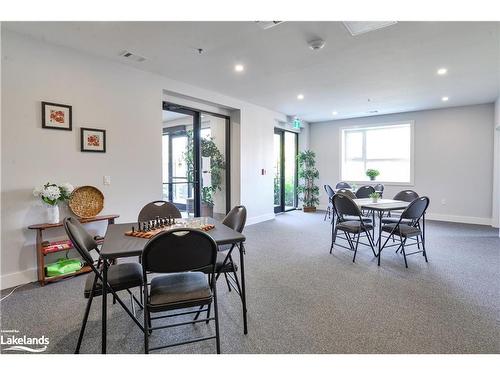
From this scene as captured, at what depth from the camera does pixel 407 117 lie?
710 centimetres

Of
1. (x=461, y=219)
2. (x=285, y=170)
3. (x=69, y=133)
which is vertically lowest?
(x=461, y=219)

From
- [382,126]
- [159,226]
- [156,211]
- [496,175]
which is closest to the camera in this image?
[159,226]

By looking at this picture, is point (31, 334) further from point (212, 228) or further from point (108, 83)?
point (108, 83)

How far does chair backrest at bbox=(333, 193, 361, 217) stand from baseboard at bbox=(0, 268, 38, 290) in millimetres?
3745

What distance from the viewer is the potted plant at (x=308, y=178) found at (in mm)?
8211

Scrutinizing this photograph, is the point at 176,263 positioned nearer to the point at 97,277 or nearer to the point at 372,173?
the point at 97,277

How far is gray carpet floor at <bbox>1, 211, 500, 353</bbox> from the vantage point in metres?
1.98

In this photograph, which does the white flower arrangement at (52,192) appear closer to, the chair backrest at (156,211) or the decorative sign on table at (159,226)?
the chair backrest at (156,211)

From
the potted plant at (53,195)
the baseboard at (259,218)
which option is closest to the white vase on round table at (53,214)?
the potted plant at (53,195)

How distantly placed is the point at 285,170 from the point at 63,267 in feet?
19.5

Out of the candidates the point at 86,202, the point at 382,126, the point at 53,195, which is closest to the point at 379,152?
the point at 382,126

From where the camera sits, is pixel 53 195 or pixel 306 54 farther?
pixel 306 54

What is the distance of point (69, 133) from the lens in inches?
132

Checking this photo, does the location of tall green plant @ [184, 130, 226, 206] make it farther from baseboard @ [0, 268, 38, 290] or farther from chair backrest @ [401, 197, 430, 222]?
chair backrest @ [401, 197, 430, 222]
